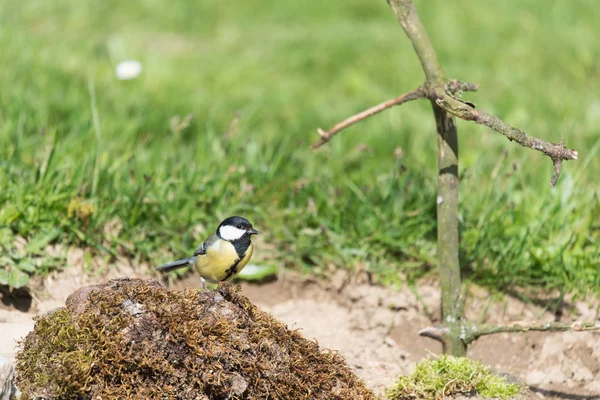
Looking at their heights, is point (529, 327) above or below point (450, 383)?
above

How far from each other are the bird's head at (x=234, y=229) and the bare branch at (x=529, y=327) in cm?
133

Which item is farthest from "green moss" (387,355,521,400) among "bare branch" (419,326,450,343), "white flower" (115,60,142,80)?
"white flower" (115,60,142,80)

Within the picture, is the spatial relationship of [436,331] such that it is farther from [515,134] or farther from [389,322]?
[515,134]

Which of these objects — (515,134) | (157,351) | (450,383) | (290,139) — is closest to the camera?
(157,351)

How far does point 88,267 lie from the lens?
169 inches

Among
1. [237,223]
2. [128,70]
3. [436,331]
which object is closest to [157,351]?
[237,223]

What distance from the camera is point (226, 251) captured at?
397 centimetres

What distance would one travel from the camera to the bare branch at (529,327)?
3.30m

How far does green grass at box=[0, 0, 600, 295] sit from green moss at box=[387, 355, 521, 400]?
1182 mm

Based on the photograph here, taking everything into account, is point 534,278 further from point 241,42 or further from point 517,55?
point 241,42

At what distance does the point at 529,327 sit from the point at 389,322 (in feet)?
3.44

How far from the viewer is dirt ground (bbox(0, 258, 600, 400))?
3.87 m

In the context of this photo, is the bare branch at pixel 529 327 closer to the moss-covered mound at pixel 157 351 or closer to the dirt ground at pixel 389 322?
the dirt ground at pixel 389 322

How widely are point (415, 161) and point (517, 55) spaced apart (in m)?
3.18
